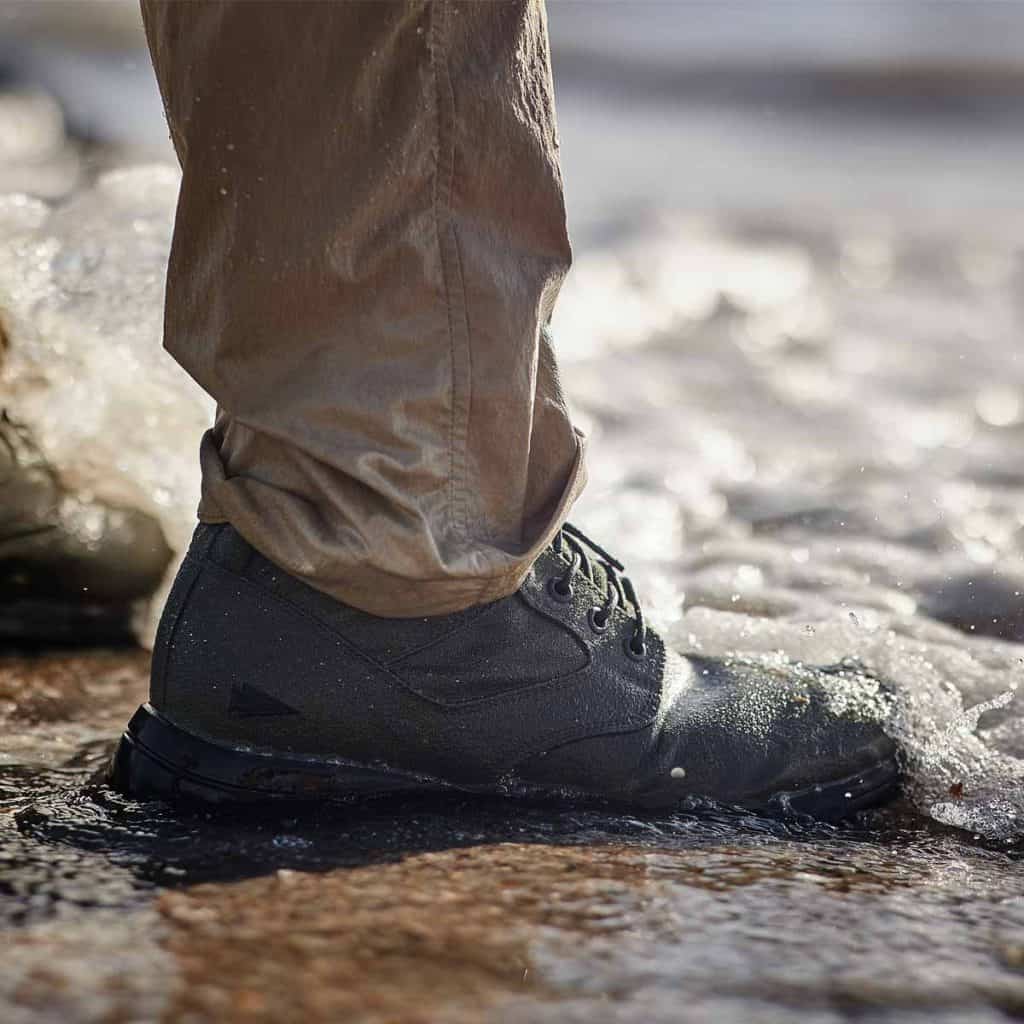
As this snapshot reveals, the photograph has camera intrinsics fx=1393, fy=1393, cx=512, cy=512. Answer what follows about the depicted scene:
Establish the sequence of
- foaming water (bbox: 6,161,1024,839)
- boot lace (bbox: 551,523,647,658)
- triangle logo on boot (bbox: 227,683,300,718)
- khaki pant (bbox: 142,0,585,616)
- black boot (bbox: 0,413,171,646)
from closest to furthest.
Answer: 1. khaki pant (bbox: 142,0,585,616)
2. triangle logo on boot (bbox: 227,683,300,718)
3. boot lace (bbox: 551,523,647,658)
4. foaming water (bbox: 6,161,1024,839)
5. black boot (bbox: 0,413,171,646)

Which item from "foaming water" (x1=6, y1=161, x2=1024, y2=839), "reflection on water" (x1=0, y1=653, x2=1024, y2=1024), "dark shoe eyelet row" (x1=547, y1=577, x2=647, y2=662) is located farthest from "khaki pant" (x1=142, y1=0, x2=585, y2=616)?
"foaming water" (x1=6, y1=161, x2=1024, y2=839)

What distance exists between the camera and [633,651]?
1.41 meters

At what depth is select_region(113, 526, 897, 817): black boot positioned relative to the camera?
1271 mm

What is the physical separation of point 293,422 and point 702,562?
1200 mm

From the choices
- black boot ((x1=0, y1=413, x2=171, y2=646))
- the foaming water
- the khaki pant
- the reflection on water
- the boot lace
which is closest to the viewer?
the reflection on water

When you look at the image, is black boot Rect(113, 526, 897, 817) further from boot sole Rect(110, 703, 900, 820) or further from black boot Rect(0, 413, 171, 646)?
black boot Rect(0, 413, 171, 646)

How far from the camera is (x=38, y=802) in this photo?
1.31 metres

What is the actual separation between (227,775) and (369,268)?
483mm

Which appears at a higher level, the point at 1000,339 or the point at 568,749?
the point at 1000,339

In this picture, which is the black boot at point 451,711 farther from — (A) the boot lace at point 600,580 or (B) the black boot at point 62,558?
(B) the black boot at point 62,558

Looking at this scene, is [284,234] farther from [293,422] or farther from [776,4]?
[776,4]

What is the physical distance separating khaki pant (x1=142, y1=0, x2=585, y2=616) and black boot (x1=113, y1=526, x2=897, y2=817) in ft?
0.17

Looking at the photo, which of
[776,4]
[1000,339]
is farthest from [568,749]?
[776,4]

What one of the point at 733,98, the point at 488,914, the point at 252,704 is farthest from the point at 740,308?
the point at 733,98
